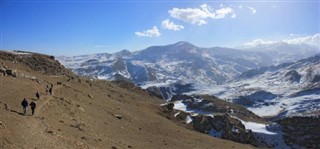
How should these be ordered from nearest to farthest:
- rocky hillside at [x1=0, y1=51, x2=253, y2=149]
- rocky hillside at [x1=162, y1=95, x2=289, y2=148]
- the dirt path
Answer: rocky hillside at [x1=0, y1=51, x2=253, y2=149] → the dirt path → rocky hillside at [x1=162, y1=95, x2=289, y2=148]

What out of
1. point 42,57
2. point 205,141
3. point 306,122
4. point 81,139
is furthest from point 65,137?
point 306,122

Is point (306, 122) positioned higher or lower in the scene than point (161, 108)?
lower

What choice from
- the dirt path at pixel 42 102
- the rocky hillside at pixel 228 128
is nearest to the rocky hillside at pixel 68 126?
the dirt path at pixel 42 102

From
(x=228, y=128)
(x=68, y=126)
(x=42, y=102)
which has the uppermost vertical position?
(x=42, y=102)

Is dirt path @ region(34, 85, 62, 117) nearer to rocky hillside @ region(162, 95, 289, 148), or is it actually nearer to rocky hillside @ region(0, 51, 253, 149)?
rocky hillside @ region(0, 51, 253, 149)

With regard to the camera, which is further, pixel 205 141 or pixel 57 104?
pixel 205 141

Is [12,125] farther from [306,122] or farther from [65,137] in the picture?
[306,122]

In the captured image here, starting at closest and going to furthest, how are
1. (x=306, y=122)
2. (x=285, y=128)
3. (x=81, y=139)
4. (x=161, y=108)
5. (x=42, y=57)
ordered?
(x=81, y=139) < (x=161, y=108) < (x=42, y=57) < (x=285, y=128) < (x=306, y=122)

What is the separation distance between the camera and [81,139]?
42.0 m

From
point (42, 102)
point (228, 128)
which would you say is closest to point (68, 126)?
point (42, 102)

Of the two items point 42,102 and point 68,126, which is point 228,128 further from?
point 68,126

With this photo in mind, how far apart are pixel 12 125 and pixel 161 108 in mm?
80419

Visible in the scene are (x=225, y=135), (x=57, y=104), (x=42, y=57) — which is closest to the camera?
(x=57, y=104)

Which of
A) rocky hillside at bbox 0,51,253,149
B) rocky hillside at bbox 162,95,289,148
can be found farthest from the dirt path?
rocky hillside at bbox 162,95,289,148
